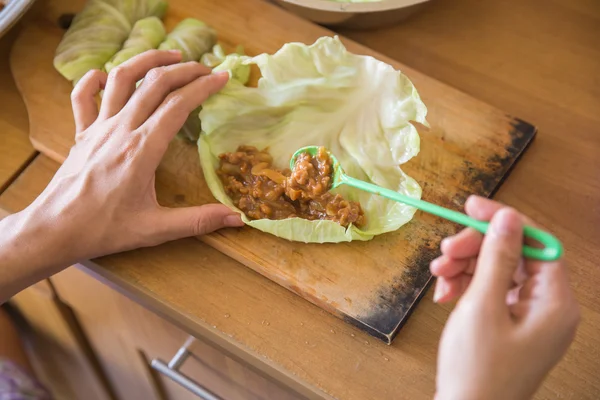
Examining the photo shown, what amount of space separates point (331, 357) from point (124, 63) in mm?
564

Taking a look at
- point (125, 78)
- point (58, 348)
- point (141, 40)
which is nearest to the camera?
point (125, 78)

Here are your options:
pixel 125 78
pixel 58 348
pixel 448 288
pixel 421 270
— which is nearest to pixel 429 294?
pixel 421 270

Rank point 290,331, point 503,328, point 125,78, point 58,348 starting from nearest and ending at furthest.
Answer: point 503,328, point 290,331, point 125,78, point 58,348

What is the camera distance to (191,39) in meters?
1.16

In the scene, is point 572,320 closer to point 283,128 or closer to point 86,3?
point 283,128

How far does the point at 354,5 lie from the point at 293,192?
1.13 ft

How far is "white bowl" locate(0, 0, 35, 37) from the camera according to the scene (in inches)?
42.1

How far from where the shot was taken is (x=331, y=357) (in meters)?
0.91

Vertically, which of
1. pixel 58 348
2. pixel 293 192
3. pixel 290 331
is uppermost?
pixel 293 192

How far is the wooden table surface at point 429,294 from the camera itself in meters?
0.90

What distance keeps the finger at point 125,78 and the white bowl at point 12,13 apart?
187mm

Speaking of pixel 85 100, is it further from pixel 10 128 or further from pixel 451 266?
pixel 451 266

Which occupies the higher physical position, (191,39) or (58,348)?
(191,39)

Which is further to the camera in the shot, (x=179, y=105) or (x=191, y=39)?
(x=191, y=39)
